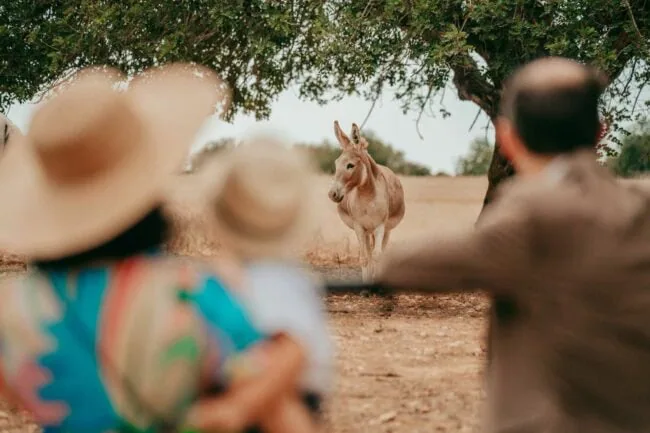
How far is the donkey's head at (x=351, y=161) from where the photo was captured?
13.3 meters

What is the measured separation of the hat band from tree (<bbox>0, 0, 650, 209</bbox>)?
9.98m

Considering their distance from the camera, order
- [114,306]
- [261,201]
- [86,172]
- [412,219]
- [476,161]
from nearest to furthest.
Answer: [114,306]
[86,172]
[261,201]
[412,219]
[476,161]

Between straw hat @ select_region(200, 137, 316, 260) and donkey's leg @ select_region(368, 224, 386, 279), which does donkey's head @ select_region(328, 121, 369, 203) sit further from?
straw hat @ select_region(200, 137, 316, 260)

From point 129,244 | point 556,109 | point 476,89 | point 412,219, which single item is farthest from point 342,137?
point 412,219

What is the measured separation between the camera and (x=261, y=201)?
2121mm

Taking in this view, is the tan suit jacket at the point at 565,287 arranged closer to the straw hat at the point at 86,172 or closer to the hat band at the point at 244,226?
the hat band at the point at 244,226

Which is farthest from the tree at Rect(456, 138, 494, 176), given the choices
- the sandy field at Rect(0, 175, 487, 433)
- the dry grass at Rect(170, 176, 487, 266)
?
the sandy field at Rect(0, 175, 487, 433)

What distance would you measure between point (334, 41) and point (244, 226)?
423 inches

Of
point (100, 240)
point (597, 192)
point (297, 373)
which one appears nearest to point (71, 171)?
point (100, 240)

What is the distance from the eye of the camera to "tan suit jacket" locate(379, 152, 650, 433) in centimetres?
223

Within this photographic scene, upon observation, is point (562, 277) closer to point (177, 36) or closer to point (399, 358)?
point (399, 358)

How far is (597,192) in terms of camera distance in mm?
2262

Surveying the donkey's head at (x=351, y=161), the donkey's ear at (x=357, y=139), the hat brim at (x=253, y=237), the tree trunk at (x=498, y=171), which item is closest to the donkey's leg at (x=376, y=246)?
the donkey's head at (x=351, y=161)

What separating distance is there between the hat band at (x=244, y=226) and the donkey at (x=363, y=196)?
36.1ft
